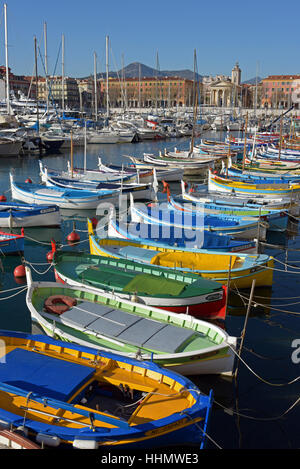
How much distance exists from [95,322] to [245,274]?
7079mm

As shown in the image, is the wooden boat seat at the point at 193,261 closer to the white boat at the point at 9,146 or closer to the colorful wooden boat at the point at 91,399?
the colorful wooden boat at the point at 91,399

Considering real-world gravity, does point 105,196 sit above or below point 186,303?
above

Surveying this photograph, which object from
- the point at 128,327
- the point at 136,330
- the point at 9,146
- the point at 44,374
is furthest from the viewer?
the point at 9,146

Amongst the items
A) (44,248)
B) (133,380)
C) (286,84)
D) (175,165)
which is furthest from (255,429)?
(286,84)

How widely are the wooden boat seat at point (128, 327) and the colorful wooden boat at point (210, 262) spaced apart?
478 centimetres

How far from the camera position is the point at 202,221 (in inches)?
938

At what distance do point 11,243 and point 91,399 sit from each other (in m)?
13.6

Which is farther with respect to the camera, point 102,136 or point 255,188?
point 102,136

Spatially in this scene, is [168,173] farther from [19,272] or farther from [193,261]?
[193,261]

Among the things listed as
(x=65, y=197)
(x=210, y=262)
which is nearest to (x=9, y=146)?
(x=65, y=197)

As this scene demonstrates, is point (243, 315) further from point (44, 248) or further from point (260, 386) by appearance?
point (44, 248)

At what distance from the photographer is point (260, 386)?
12.6m

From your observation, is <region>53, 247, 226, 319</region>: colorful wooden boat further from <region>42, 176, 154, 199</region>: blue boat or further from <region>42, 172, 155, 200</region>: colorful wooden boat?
<region>42, 176, 154, 199</region>: blue boat

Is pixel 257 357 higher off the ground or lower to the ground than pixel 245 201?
lower
